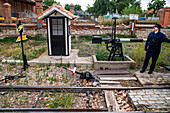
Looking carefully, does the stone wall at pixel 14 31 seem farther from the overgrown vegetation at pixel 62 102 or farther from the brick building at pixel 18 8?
the overgrown vegetation at pixel 62 102

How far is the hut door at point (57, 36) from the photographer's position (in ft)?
27.7

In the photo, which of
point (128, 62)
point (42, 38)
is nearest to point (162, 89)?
point (128, 62)

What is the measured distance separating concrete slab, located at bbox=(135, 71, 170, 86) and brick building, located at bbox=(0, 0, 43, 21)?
12.1m

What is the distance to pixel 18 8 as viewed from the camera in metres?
26.8

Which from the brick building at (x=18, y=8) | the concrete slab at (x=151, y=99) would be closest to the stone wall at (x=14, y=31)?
the brick building at (x=18, y=8)

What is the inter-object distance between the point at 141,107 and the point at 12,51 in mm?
8321

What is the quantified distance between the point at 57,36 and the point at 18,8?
2212cm

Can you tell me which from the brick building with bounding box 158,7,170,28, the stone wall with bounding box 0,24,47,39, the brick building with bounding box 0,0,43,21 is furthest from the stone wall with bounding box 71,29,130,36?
the brick building with bounding box 158,7,170,28

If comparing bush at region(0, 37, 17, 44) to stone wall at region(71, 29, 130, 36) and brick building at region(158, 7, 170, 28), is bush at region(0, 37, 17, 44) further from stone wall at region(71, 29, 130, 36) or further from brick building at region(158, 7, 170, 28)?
brick building at region(158, 7, 170, 28)

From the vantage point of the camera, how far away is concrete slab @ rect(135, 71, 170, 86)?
5.63 meters

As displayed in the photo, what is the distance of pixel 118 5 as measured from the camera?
137 feet

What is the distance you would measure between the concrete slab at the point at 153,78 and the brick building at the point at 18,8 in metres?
12.1

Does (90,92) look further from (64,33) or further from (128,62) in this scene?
(64,33)

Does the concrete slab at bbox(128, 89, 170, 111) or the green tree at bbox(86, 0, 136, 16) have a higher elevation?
the green tree at bbox(86, 0, 136, 16)
